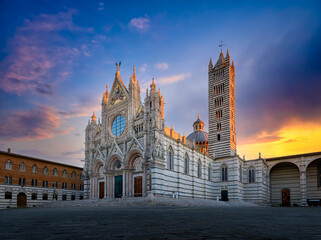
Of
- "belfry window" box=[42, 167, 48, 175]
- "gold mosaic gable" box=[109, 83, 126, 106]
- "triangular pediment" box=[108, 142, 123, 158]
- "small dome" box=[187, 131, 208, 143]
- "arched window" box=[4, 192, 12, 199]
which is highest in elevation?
"gold mosaic gable" box=[109, 83, 126, 106]

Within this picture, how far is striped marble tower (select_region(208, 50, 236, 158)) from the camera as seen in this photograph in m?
52.0

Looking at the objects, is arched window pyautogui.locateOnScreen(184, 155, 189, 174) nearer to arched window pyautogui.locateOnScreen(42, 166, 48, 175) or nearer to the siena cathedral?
the siena cathedral

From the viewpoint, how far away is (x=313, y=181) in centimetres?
5116

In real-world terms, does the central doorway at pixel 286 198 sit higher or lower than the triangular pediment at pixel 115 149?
lower

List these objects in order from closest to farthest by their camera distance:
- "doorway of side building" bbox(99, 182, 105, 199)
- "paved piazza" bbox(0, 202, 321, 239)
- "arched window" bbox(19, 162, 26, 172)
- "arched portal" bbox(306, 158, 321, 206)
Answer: "paved piazza" bbox(0, 202, 321, 239) → "doorway of side building" bbox(99, 182, 105, 199) → "arched window" bbox(19, 162, 26, 172) → "arched portal" bbox(306, 158, 321, 206)

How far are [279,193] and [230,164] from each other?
1446cm

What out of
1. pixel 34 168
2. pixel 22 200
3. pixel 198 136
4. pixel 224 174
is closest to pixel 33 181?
pixel 34 168

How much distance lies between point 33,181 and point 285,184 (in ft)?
165

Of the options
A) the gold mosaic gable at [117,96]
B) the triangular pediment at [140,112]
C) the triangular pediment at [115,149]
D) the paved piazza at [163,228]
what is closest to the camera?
the paved piazza at [163,228]

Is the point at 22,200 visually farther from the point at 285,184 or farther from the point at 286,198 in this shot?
the point at 285,184

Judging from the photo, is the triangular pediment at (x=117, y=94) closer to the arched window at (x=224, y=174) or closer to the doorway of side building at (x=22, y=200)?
the doorway of side building at (x=22, y=200)

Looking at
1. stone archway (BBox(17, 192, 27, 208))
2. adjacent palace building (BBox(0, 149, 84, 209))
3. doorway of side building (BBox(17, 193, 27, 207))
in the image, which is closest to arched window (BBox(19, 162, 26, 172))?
adjacent palace building (BBox(0, 149, 84, 209))

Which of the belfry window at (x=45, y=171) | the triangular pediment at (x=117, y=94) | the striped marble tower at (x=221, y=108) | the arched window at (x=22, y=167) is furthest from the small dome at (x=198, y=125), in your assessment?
the arched window at (x=22, y=167)

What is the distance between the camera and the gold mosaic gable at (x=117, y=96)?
1777 inches
